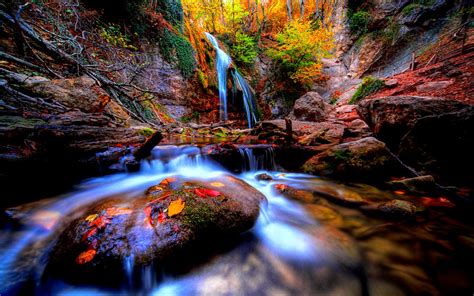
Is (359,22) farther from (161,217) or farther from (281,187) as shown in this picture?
(161,217)

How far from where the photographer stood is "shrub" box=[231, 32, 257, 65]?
15.2 m

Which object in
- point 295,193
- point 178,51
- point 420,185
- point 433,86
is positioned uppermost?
point 178,51

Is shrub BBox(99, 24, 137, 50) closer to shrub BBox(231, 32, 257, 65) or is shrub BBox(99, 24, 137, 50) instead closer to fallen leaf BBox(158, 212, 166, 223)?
fallen leaf BBox(158, 212, 166, 223)

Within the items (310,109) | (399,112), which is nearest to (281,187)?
(399,112)

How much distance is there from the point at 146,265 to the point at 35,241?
1.16 meters

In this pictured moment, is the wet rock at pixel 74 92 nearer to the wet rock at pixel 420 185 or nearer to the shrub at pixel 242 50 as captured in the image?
the wet rock at pixel 420 185

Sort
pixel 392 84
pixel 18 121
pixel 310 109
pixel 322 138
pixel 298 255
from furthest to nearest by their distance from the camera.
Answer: pixel 310 109 → pixel 392 84 → pixel 322 138 → pixel 18 121 → pixel 298 255

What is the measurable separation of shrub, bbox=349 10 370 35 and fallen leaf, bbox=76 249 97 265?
20654 millimetres

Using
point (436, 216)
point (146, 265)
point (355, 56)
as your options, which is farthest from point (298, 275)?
point (355, 56)

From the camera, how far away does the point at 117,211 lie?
5.56ft

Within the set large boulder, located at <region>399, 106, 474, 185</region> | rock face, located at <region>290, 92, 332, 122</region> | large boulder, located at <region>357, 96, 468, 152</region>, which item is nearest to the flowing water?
large boulder, located at <region>399, 106, 474, 185</region>

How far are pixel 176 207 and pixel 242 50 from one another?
644 inches

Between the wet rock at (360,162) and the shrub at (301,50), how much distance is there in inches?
449

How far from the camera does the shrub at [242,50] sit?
15.2 metres
